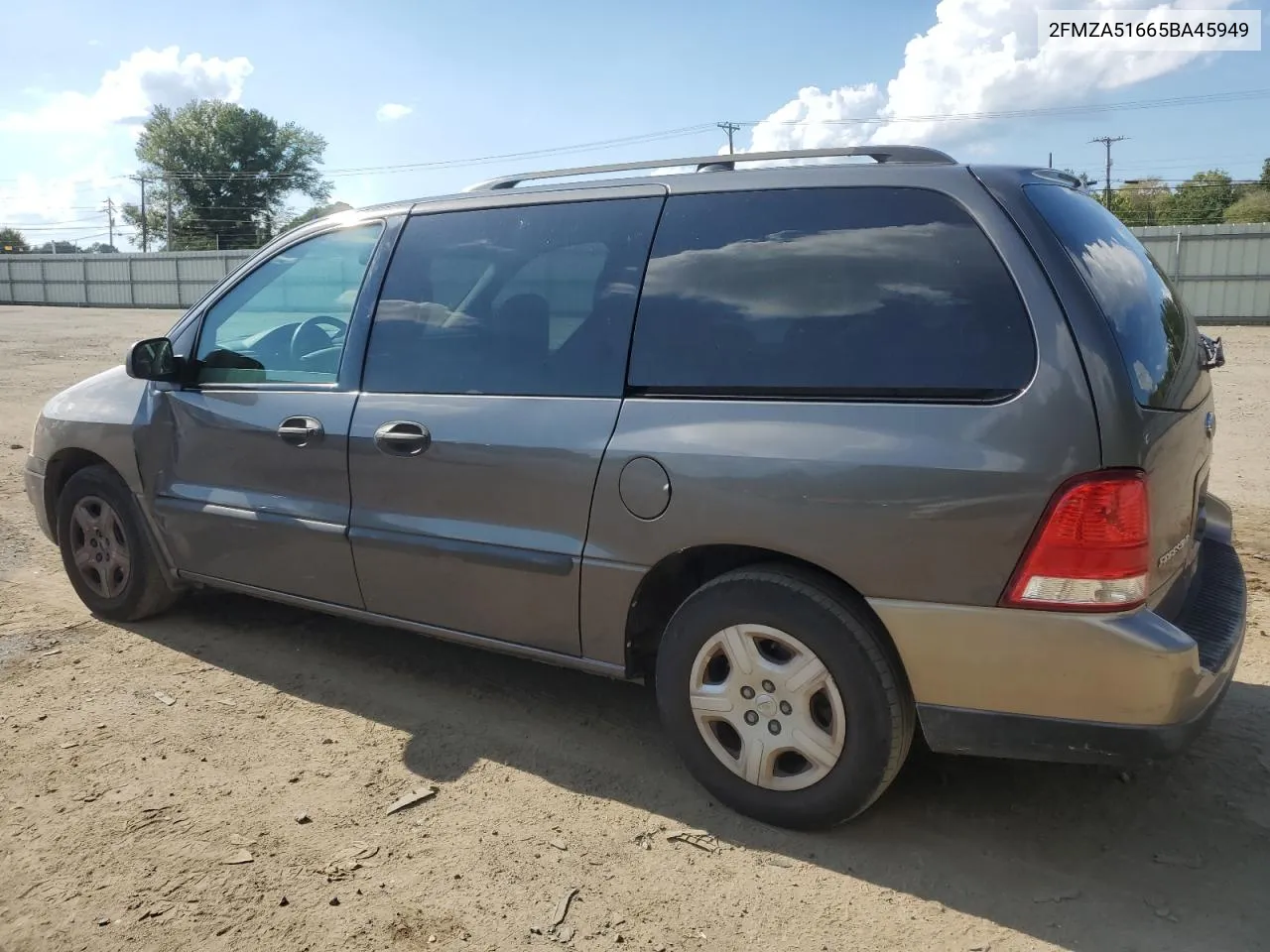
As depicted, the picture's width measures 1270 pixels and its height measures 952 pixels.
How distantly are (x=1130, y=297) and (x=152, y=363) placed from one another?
3721 mm

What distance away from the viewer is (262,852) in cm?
297

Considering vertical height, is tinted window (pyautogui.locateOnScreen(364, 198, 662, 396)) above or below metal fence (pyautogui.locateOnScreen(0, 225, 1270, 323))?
below

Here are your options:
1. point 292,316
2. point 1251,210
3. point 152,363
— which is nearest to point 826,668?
point 292,316

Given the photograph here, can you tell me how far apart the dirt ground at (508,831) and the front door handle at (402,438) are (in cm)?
102

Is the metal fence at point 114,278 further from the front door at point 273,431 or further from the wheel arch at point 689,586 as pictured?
the wheel arch at point 689,586

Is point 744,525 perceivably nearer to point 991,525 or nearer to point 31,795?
point 991,525

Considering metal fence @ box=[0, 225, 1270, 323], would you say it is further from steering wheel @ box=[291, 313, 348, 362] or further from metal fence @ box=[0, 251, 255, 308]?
steering wheel @ box=[291, 313, 348, 362]

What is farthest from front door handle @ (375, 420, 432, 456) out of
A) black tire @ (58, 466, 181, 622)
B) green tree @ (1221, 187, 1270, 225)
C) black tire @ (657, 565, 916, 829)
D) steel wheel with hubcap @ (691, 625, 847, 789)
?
green tree @ (1221, 187, 1270, 225)

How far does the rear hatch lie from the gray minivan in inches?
0.6

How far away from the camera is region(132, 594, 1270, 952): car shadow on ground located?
2.65 metres

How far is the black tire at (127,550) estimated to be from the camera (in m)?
4.64

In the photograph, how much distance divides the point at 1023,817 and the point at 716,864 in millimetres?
959

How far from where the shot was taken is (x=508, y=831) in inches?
121

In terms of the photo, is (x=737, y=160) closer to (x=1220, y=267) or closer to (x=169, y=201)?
(x=1220, y=267)
